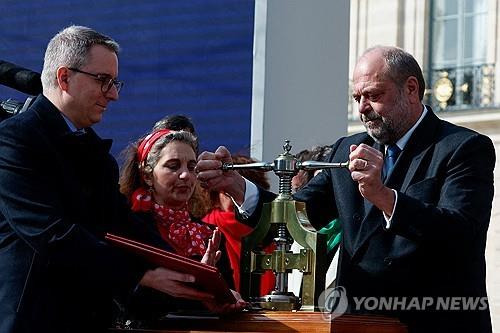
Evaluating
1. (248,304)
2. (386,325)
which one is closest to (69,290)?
(248,304)

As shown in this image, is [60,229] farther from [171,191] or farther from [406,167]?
[171,191]

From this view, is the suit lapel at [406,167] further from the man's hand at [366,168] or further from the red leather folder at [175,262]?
the red leather folder at [175,262]

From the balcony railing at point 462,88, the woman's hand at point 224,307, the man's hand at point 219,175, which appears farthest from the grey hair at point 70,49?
the balcony railing at point 462,88

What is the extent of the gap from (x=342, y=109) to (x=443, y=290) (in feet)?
7.14

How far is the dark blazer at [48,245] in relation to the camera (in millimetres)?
4188

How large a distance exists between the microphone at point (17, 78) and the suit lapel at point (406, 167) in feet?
3.55

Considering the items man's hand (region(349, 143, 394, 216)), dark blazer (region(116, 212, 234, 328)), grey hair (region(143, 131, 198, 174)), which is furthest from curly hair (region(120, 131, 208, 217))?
man's hand (region(349, 143, 394, 216))

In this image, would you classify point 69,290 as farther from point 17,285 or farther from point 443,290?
point 443,290

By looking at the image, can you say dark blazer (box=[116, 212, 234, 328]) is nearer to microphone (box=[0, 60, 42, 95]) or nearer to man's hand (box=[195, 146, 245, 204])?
man's hand (box=[195, 146, 245, 204])

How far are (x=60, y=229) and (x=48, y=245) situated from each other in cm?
6

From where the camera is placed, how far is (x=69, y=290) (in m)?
4.29

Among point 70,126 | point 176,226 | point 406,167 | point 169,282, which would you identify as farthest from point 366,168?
point 176,226

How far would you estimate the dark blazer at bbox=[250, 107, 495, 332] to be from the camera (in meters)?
4.46

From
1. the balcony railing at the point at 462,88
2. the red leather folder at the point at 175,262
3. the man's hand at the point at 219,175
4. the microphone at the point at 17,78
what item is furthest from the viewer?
the balcony railing at the point at 462,88
